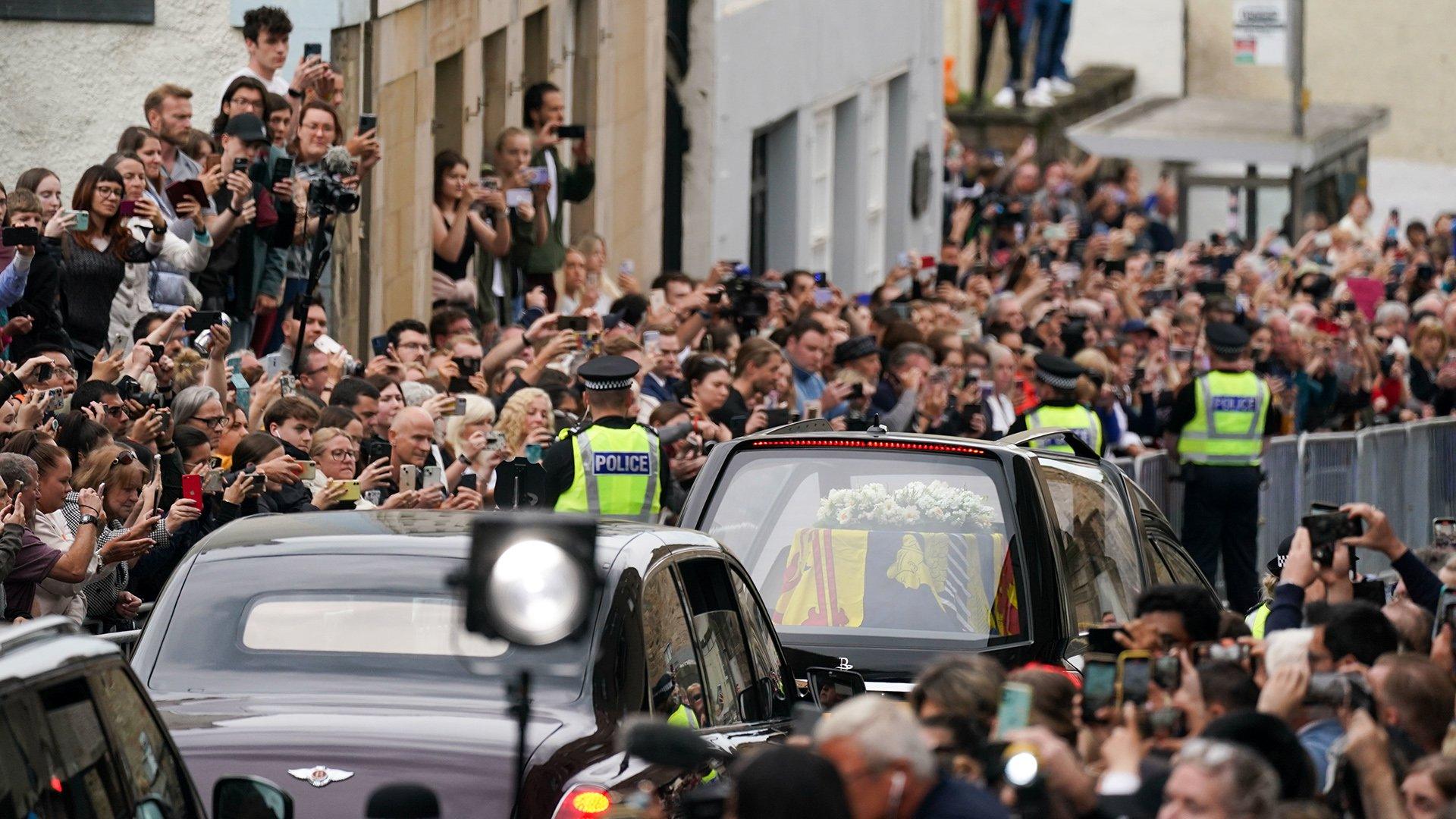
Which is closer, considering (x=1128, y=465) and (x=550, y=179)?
(x=1128, y=465)

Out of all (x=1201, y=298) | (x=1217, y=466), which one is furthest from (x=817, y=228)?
(x=1217, y=466)

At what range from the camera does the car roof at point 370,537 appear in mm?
7742

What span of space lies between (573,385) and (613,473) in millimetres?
A: 3071

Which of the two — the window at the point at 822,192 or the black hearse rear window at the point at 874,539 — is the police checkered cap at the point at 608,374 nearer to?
the black hearse rear window at the point at 874,539

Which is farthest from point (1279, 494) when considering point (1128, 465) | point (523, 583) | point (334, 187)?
point (523, 583)

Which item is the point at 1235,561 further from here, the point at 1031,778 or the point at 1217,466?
the point at 1031,778

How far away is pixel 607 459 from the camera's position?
11977mm

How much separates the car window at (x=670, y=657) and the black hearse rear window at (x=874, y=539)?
2.12 m

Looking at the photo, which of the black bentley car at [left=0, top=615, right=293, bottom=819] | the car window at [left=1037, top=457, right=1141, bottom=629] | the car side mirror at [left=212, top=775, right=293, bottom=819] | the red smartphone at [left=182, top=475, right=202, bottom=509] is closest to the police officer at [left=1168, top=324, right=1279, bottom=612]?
the car window at [left=1037, top=457, right=1141, bottom=629]

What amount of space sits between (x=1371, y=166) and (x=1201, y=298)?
85.3ft

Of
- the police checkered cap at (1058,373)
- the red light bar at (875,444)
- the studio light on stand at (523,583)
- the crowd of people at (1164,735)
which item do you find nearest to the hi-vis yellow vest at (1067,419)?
the police checkered cap at (1058,373)

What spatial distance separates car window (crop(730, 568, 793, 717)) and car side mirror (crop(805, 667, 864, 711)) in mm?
98

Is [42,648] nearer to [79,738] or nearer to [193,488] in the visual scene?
[79,738]

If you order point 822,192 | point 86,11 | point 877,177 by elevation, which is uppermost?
point 86,11
